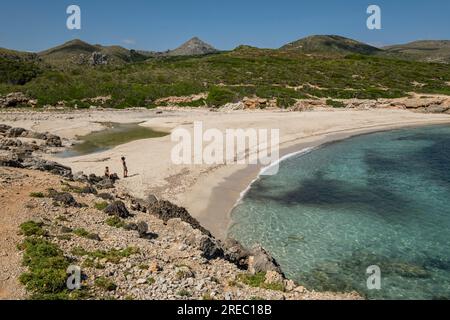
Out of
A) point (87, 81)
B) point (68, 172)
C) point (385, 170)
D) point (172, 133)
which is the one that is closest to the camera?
point (68, 172)

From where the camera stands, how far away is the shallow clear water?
4147 centimetres

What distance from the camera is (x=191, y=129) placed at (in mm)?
49562

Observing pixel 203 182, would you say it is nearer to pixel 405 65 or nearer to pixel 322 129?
pixel 322 129

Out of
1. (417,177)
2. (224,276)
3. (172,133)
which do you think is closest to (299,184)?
(417,177)

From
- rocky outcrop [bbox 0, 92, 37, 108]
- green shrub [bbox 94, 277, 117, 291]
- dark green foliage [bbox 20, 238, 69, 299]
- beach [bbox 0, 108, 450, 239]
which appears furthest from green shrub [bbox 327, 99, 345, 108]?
green shrub [bbox 94, 277, 117, 291]

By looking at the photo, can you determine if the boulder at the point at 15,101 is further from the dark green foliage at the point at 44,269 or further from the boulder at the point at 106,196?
the dark green foliage at the point at 44,269

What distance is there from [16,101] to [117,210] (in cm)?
6660

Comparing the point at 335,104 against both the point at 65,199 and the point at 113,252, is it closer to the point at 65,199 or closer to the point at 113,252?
the point at 65,199

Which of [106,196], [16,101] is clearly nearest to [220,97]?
[16,101]

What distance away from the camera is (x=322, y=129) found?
53.2 meters

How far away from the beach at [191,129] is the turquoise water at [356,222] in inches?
95.4

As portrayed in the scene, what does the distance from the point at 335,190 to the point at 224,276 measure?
1622 centimetres

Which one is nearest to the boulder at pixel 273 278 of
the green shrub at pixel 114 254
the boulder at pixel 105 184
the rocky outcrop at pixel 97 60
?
the green shrub at pixel 114 254

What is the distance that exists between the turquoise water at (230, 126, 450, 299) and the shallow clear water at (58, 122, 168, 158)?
20.0 metres
